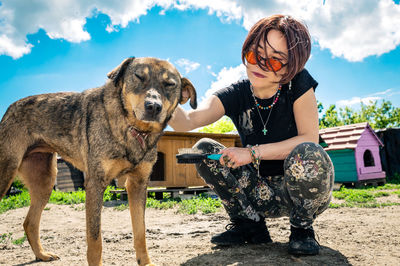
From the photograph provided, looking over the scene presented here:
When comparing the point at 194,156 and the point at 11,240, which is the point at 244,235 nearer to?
the point at 194,156

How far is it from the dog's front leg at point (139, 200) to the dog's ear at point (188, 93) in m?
0.70

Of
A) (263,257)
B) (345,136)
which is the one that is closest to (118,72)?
(263,257)

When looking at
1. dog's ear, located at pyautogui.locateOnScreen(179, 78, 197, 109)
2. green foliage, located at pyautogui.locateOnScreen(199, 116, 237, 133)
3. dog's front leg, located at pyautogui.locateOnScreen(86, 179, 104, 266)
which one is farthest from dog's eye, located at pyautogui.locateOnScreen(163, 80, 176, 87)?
green foliage, located at pyautogui.locateOnScreen(199, 116, 237, 133)

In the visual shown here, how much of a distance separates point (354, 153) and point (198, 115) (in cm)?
928

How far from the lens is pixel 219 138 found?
360 inches

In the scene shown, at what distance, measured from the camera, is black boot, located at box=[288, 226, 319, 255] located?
249cm

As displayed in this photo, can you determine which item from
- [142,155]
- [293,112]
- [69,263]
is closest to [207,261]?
[142,155]

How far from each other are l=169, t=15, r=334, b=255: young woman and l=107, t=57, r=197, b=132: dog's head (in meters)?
0.29

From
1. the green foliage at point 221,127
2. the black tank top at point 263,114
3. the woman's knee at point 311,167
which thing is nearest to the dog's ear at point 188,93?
the black tank top at point 263,114

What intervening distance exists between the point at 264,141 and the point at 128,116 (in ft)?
4.66

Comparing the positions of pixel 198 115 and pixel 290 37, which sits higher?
pixel 290 37

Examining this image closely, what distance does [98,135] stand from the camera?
8.38 feet

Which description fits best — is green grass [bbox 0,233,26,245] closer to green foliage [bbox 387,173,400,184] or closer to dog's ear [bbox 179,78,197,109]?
dog's ear [bbox 179,78,197,109]

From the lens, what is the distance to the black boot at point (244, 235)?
9.90ft
